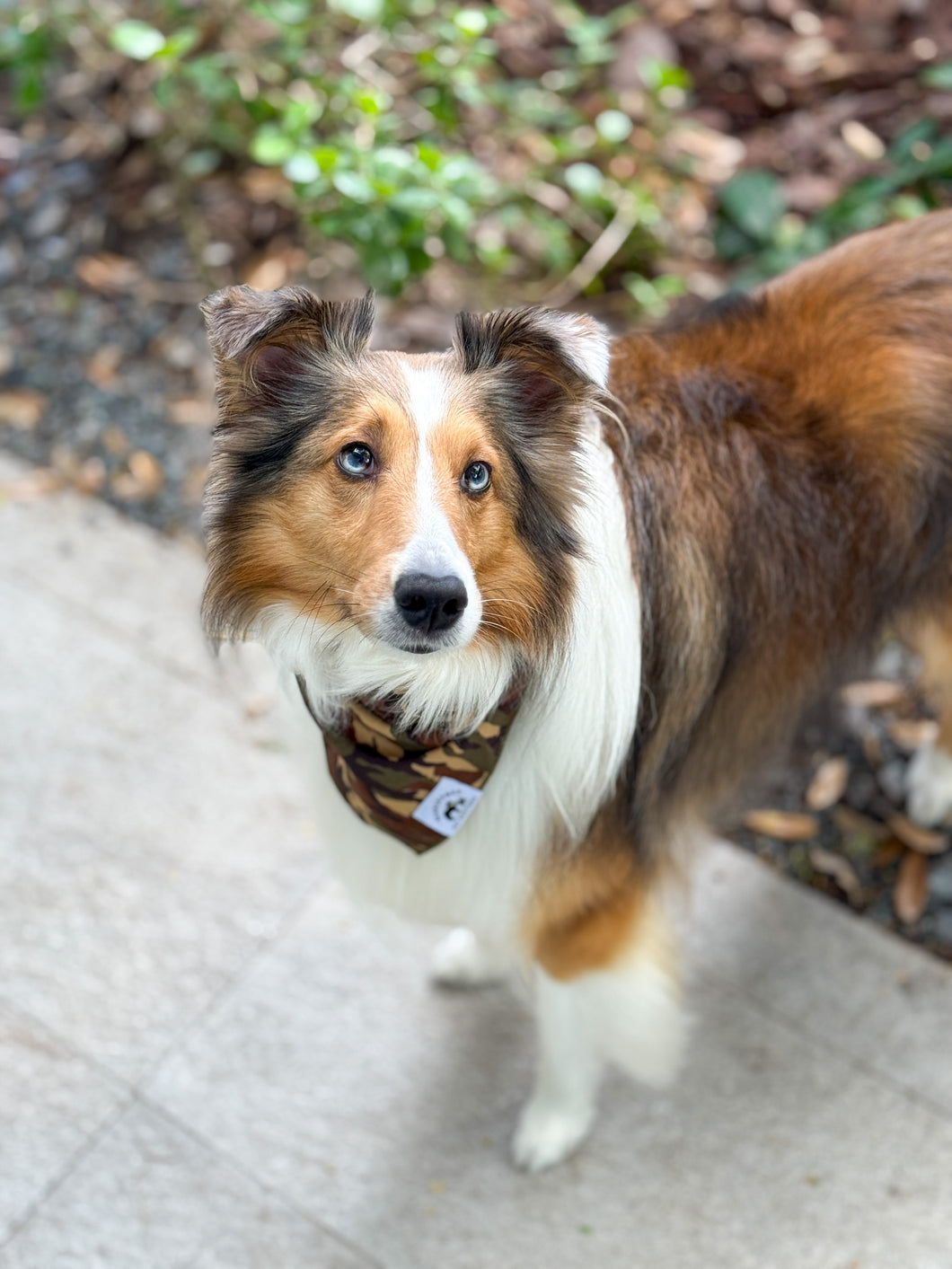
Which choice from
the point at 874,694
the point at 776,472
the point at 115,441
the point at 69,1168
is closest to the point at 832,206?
the point at 874,694

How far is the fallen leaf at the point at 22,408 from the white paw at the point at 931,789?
2.78 meters

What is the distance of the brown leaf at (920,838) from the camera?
2803 millimetres

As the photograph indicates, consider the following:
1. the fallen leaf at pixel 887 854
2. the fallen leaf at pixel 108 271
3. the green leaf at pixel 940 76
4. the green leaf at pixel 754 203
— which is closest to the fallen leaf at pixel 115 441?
the fallen leaf at pixel 108 271

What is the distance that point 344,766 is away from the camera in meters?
1.87

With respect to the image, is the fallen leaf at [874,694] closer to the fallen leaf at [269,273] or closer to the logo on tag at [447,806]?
the logo on tag at [447,806]

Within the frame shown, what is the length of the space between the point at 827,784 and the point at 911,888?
324 mm

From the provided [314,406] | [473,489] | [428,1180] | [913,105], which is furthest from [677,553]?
[913,105]

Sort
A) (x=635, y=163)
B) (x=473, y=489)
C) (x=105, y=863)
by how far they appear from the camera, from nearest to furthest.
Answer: (x=473, y=489) < (x=105, y=863) < (x=635, y=163)

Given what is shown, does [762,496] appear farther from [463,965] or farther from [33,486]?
[33,486]

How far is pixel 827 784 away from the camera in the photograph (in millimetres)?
2922

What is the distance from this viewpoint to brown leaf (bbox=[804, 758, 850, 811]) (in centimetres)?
289

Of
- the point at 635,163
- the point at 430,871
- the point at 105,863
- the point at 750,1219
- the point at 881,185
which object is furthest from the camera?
the point at 635,163

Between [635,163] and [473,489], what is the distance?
2.64m

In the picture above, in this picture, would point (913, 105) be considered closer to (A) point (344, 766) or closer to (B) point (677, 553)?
(B) point (677, 553)
